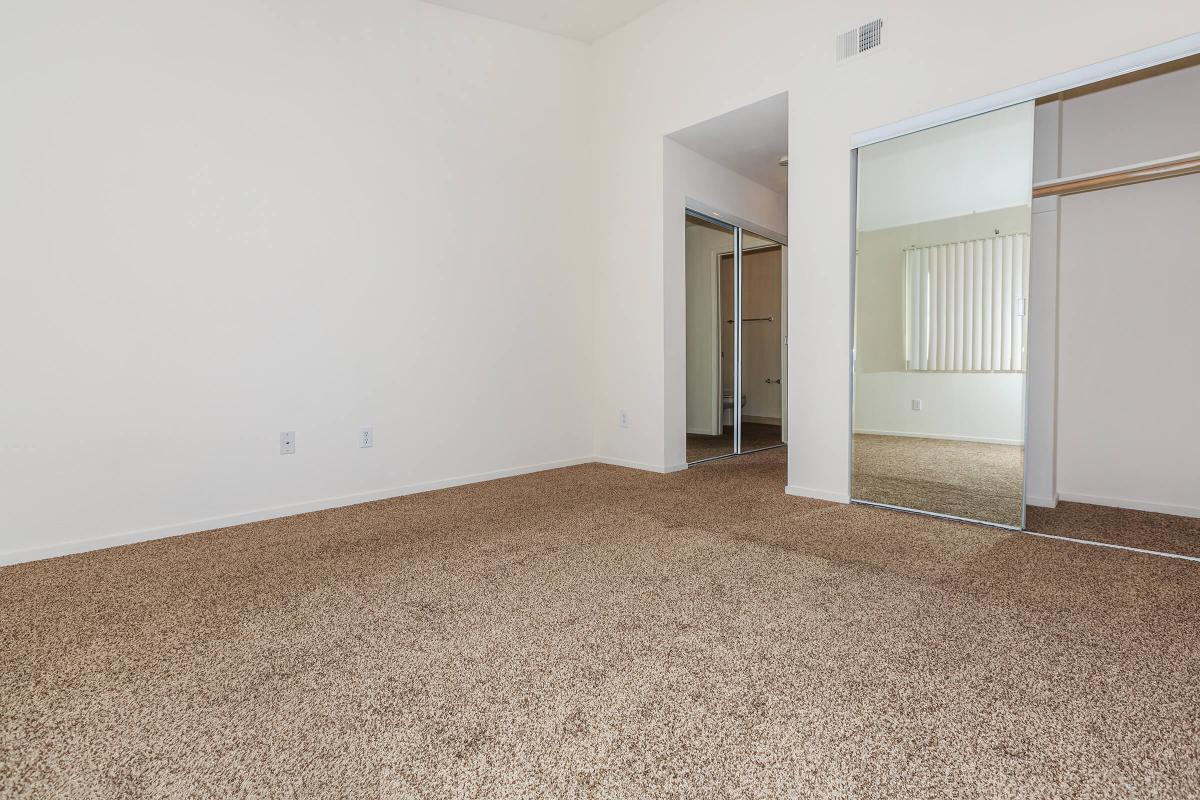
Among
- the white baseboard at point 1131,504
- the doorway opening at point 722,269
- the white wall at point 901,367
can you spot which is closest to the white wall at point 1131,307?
the white baseboard at point 1131,504

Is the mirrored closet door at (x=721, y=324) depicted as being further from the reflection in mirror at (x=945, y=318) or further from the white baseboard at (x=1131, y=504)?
the white baseboard at (x=1131, y=504)

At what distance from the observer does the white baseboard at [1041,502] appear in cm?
326

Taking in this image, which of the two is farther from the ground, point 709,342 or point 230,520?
point 709,342

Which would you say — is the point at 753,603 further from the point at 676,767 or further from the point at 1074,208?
the point at 1074,208

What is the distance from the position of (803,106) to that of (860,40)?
0.41 m

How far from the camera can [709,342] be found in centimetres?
518

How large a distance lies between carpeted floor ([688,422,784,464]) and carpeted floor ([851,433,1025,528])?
5.37 ft

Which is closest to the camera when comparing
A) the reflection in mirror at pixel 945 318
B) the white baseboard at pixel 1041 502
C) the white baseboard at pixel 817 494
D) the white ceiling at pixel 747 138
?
the reflection in mirror at pixel 945 318

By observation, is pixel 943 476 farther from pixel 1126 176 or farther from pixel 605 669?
pixel 605 669

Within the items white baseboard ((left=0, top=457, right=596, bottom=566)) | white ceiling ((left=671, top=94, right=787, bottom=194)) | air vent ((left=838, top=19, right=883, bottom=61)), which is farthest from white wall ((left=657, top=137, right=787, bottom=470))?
air vent ((left=838, top=19, right=883, bottom=61))

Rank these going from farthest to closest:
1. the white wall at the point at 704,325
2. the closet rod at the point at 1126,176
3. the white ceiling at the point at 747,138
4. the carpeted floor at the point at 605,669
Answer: the white wall at the point at 704,325 → the white ceiling at the point at 747,138 → the closet rod at the point at 1126,176 → the carpeted floor at the point at 605,669

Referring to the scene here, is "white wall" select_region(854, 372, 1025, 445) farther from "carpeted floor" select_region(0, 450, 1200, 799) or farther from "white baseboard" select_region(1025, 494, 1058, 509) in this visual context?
"white baseboard" select_region(1025, 494, 1058, 509)

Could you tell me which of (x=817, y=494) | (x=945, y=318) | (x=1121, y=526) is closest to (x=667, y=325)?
(x=817, y=494)

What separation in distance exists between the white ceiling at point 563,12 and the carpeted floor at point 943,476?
333 cm
